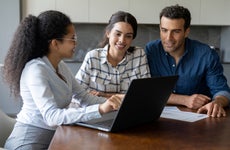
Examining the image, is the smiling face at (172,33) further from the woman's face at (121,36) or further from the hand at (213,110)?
the hand at (213,110)

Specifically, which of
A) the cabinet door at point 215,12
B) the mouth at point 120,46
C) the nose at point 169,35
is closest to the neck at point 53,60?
the mouth at point 120,46

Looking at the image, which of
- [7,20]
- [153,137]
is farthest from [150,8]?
[153,137]

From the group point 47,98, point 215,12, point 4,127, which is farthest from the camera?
point 215,12

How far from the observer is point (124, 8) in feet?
12.3

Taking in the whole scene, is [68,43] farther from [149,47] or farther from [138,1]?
[138,1]

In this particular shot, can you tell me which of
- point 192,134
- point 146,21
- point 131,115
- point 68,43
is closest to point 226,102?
point 192,134

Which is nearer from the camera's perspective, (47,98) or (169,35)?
(47,98)

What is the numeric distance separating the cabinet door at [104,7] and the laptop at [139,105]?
2438mm

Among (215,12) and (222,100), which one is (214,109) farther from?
(215,12)

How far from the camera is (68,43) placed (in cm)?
157

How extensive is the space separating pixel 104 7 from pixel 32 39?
7.44ft

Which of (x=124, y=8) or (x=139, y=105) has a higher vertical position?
(x=124, y=8)

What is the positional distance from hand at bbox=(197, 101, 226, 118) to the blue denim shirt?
0.38m

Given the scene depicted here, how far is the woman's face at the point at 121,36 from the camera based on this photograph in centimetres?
196
